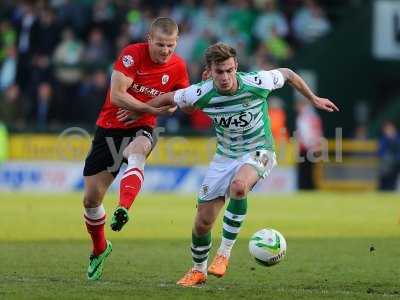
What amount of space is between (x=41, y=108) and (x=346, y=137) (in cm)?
698

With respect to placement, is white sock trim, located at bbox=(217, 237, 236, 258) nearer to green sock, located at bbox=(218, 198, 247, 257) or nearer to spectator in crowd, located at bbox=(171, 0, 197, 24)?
green sock, located at bbox=(218, 198, 247, 257)

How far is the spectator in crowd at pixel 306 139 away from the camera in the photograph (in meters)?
23.4

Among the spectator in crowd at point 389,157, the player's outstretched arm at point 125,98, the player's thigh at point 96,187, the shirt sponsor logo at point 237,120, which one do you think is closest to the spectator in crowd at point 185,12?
the spectator in crowd at point 389,157

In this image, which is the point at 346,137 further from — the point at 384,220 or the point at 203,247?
the point at 203,247

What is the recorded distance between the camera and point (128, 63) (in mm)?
10172

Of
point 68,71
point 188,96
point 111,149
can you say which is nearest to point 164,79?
point 111,149

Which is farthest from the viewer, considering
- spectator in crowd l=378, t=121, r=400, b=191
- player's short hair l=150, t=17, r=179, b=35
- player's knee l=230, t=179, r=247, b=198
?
spectator in crowd l=378, t=121, r=400, b=191

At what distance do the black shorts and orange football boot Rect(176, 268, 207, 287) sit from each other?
138cm

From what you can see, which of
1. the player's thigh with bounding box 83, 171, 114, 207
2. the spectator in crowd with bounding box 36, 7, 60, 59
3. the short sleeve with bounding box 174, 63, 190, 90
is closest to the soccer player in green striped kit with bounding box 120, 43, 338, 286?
the short sleeve with bounding box 174, 63, 190, 90

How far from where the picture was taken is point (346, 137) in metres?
25.4

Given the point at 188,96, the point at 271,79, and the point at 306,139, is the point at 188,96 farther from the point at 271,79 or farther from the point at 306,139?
the point at 306,139

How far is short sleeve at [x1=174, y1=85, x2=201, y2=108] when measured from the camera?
9250mm

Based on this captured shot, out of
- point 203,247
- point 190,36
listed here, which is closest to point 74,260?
point 203,247

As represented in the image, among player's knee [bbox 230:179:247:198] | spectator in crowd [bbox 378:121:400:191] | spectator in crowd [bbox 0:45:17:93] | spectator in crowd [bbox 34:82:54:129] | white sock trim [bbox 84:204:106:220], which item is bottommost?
spectator in crowd [bbox 378:121:400:191]
